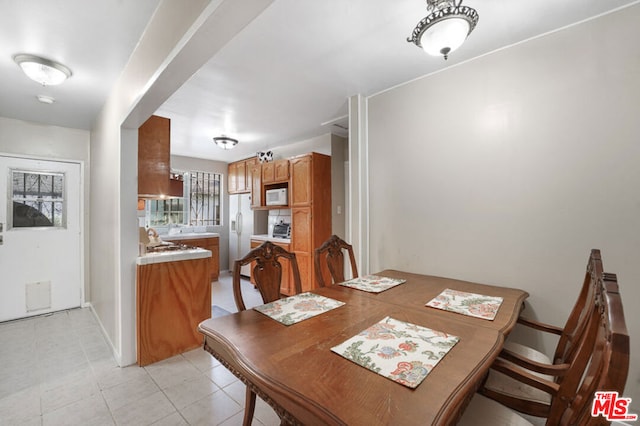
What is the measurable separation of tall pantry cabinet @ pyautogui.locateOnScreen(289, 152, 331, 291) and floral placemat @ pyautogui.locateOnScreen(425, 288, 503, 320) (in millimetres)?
2391

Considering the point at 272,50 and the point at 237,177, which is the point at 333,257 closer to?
the point at 272,50

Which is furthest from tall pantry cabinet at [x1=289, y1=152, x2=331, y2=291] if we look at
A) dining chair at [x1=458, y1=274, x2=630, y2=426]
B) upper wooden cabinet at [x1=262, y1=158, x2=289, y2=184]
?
dining chair at [x1=458, y1=274, x2=630, y2=426]

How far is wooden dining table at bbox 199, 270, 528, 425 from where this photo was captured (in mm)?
739

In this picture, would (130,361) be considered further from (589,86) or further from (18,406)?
(589,86)

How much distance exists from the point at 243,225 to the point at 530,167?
477cm

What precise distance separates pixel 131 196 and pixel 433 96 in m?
2.85

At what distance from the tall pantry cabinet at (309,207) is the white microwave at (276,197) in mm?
196

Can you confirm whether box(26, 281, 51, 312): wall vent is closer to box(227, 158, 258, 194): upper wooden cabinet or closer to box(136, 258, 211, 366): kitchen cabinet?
box(136, 258, 211, 366): kitchen cabinet

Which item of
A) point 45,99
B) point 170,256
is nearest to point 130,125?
point 170,256

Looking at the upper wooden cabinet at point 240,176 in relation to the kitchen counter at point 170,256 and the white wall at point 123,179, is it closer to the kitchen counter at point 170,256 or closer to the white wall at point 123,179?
the white wall at point 123,179

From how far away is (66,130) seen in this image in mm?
3664

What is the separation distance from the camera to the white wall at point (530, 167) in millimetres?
1623

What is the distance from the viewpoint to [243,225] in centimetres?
549

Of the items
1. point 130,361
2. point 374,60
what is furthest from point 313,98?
point 130,361
